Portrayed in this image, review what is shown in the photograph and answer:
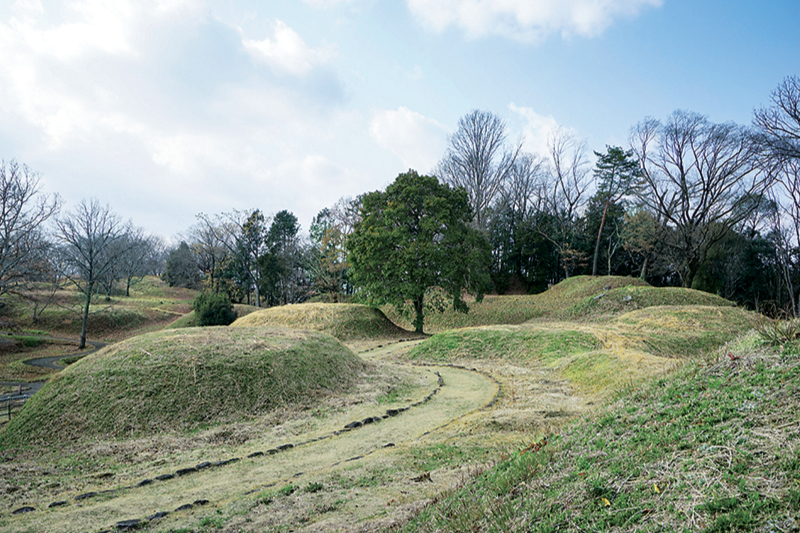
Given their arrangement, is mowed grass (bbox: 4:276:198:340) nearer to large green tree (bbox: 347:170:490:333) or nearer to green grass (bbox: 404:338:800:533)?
large green tree (bbox: 347:170:490:333)

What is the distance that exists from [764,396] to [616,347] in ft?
32.7

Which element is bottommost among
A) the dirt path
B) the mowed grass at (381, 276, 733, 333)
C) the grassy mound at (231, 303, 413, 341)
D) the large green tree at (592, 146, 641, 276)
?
the dirt path

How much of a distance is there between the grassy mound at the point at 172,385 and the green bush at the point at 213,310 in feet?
61.5

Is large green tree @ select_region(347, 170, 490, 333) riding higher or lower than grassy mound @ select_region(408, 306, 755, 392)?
higher

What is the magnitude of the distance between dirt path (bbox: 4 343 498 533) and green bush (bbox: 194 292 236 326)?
23093mm

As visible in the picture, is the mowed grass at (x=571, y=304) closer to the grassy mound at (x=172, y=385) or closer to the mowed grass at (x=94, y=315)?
the grassy mound at (x=172, y=385)

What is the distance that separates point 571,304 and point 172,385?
77.6ft

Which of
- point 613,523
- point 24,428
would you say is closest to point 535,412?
point 613,523

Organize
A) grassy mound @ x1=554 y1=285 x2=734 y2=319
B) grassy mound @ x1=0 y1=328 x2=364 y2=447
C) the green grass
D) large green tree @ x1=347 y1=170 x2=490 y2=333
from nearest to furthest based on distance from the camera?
1. the green grass
2. grassy mound @ x1=0 y1=328 x2=364 y2=447
3. large green tree @ x1=347 y1=170 x2=490 y2=333
4. grassy mound @ x1=554 y1=285 x2=734 y2=319

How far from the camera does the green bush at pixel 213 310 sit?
2853 centimetres

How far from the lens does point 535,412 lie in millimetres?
7266

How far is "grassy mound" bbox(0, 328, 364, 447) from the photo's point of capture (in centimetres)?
766

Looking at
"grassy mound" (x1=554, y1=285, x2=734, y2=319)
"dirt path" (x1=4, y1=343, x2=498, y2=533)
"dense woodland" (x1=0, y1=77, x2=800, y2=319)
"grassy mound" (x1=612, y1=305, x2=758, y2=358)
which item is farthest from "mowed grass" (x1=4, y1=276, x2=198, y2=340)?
"grassy mound" (x1=612, y1=305, x2=758, y2=358)

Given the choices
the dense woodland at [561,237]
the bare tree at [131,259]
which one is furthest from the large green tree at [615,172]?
the bare tree at [131,259]
